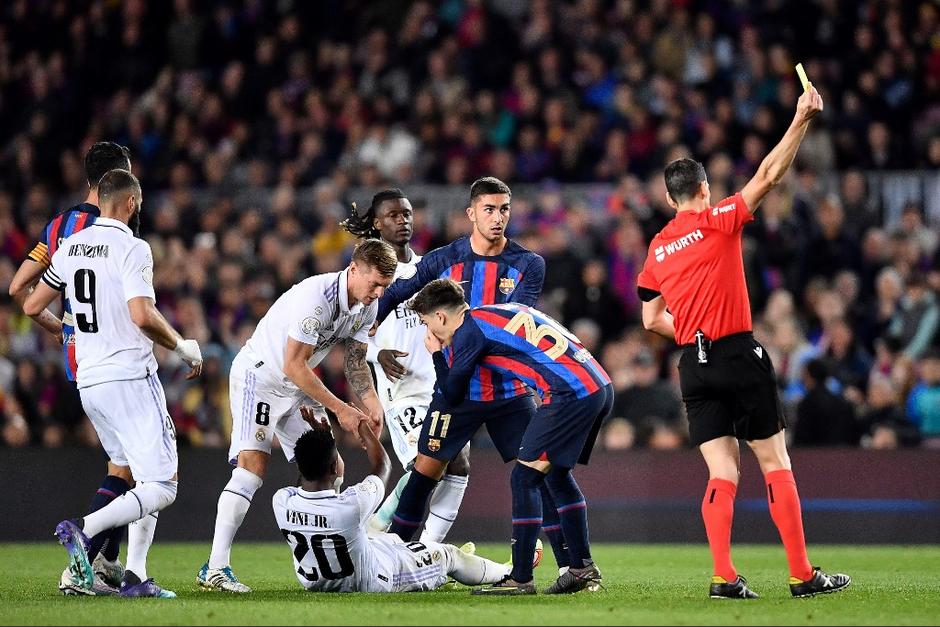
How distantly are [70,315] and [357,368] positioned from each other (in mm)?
1912

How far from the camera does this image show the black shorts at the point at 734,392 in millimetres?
8422

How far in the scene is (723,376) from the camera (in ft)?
27.7

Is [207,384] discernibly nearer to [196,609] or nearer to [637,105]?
[637,105]

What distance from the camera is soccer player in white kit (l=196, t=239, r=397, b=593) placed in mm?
9094

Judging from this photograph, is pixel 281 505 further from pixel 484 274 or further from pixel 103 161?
pixel 103 161

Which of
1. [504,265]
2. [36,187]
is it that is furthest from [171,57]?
[504,265]

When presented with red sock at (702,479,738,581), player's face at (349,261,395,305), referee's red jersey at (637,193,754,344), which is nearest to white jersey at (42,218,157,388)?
player's face at (349,261,395,305)

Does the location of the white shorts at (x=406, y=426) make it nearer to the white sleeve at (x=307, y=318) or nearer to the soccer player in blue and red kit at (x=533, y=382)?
the white sleeve at (x=307, y=318)

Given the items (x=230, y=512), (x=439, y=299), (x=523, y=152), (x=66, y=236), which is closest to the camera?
(x=439, y=299)

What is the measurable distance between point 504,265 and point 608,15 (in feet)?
33.2

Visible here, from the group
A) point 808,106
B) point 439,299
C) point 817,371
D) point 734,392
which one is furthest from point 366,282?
point 817,371

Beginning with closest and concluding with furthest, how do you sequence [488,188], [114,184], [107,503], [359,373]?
[114,184], [107,503], [359,373], [488,188]

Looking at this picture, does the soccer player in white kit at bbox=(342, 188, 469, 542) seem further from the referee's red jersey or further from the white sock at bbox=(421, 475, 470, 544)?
the referee's red jersey

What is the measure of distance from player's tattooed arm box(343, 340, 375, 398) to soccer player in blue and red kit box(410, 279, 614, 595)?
3.42 ft
